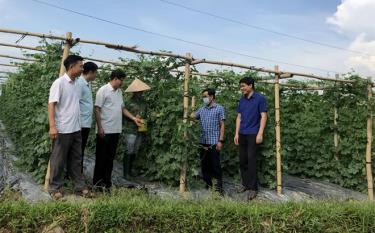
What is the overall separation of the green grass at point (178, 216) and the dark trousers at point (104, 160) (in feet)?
3.42

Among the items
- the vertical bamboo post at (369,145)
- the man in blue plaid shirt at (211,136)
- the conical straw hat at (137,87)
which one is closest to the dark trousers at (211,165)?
the man in blue plaid shirt at (211,136)

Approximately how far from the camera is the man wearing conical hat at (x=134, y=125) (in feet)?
21.4

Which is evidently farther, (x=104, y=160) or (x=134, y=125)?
(x=134, y=125)

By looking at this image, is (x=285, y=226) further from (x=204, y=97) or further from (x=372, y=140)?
(x=372, y=140)

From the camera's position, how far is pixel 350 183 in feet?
29.1

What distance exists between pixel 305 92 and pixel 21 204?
6.78 m

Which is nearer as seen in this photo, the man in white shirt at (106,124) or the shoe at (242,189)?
the man in white shirt at (106,124)

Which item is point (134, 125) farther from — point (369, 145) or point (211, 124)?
point (369, 145)

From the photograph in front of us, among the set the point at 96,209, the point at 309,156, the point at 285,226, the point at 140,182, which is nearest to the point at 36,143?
the point at 140,182

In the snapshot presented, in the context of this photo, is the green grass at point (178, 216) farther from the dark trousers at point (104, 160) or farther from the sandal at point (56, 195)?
the dark trousers at point (104, 160)

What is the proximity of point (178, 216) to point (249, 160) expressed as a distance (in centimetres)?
260

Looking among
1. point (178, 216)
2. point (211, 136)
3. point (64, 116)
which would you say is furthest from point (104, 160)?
point (178, 216)

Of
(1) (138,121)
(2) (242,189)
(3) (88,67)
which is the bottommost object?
(2) (242,189)

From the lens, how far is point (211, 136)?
272 inches
